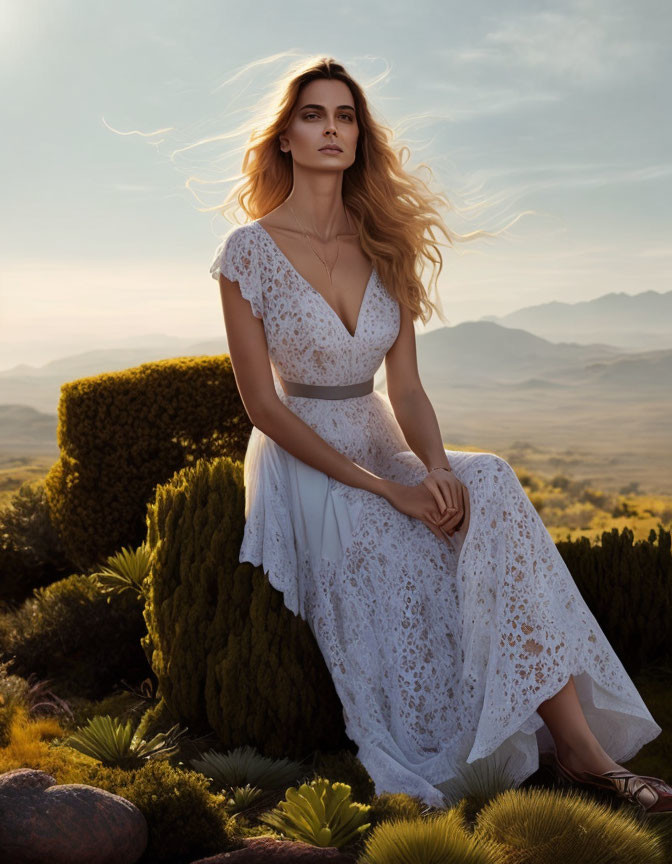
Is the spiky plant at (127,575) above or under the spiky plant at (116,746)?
above

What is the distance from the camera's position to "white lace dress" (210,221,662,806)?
132 inches

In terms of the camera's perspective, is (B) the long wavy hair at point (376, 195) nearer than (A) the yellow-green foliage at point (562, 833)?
No

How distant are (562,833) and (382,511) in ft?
4.59

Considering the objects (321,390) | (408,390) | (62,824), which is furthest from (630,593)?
(62,824)

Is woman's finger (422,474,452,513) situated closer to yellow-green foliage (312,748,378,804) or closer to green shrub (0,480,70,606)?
yellow-green foliage (312,748,378,804)

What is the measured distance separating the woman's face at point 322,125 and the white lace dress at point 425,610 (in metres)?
0.50

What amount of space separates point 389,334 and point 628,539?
1.85m

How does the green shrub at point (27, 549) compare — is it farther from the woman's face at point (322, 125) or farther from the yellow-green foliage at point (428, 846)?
the yellow-green foliage at point (428, 846)

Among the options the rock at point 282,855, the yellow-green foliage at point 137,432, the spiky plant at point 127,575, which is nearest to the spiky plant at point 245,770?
the rock at point 282,855

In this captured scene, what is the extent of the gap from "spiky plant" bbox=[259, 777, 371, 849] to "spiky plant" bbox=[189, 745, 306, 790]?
1.78 feet

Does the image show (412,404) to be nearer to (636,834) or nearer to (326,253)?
(326,253)

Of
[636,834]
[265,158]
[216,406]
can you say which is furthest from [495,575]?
[216,406]

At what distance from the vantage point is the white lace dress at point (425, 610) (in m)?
3.35

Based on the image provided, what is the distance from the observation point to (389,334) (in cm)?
429
